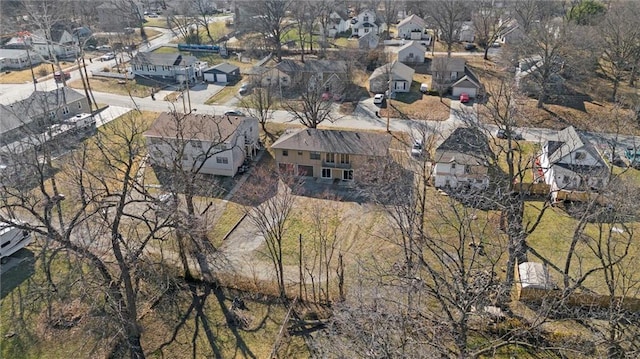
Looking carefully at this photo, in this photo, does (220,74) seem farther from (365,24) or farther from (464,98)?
(365,24)

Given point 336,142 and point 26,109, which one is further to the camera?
point 26,109

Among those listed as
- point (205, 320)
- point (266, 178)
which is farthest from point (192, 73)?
point (205, 320)

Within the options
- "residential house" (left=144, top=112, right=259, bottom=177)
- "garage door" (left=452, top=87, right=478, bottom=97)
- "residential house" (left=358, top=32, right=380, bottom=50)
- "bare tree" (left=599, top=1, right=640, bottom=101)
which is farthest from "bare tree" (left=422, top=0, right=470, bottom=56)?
"residential house" (left=144, top=112, right=259, bottom=177)

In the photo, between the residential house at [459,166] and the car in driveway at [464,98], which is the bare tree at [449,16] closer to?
the car in driveway at [464,98]

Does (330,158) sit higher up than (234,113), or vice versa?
(234,113)

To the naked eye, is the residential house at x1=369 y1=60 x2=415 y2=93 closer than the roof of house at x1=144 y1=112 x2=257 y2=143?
No

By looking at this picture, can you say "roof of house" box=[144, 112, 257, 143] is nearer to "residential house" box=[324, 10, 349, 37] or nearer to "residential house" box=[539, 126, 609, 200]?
"residential house" box=[539, 126, 609, 200]

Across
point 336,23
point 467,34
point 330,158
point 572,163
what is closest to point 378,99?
point 330,158
